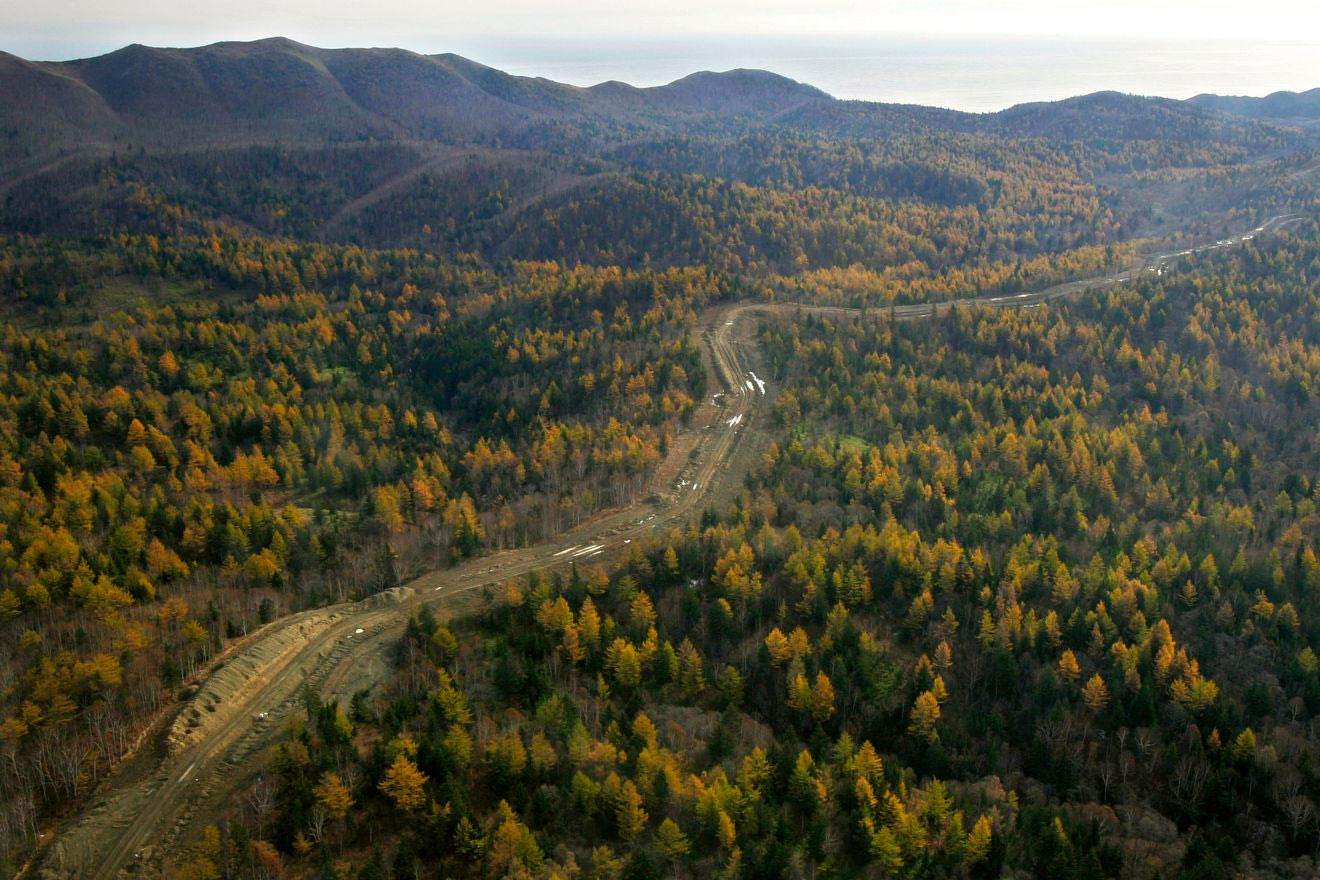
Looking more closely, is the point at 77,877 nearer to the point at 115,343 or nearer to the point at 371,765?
the point at 371,765

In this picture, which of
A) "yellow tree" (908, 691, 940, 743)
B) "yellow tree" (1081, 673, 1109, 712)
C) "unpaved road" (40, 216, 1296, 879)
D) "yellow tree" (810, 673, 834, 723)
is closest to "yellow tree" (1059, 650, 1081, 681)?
"yellow tree" (1081, 673, 1109, 712)

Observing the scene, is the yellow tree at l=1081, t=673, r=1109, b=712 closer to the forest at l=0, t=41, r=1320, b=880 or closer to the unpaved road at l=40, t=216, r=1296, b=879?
the forest at l=0, t=41, r=1320, b=880

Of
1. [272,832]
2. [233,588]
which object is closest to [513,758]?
[272,832]

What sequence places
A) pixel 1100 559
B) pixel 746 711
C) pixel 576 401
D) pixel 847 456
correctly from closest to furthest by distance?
pixel 746 711 → pixel 1100 559 → pixel 847 456 → pixel 576 401

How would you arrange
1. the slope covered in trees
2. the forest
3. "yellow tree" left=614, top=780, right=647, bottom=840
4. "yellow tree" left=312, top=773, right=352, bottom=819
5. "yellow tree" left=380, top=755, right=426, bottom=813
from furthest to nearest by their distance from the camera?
the forest < the slope covered in trees < "yellow tree" left=614, top=780, right=647, bottom=840 < "yellow tree" left=380, top=755, right=426, bottom=813 < "yellow tree" left=312, top=773, right=352, bottom=819

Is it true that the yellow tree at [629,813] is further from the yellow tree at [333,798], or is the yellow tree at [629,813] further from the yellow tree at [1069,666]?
the yellow tree at [1069,666]

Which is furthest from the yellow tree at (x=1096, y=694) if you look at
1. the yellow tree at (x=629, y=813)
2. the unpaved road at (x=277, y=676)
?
the unpaved road at (x=277, y=676)

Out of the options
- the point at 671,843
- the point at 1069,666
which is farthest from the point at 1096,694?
the point at 671,843

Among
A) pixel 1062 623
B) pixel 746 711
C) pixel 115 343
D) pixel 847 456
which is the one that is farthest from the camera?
pixel 115 343
